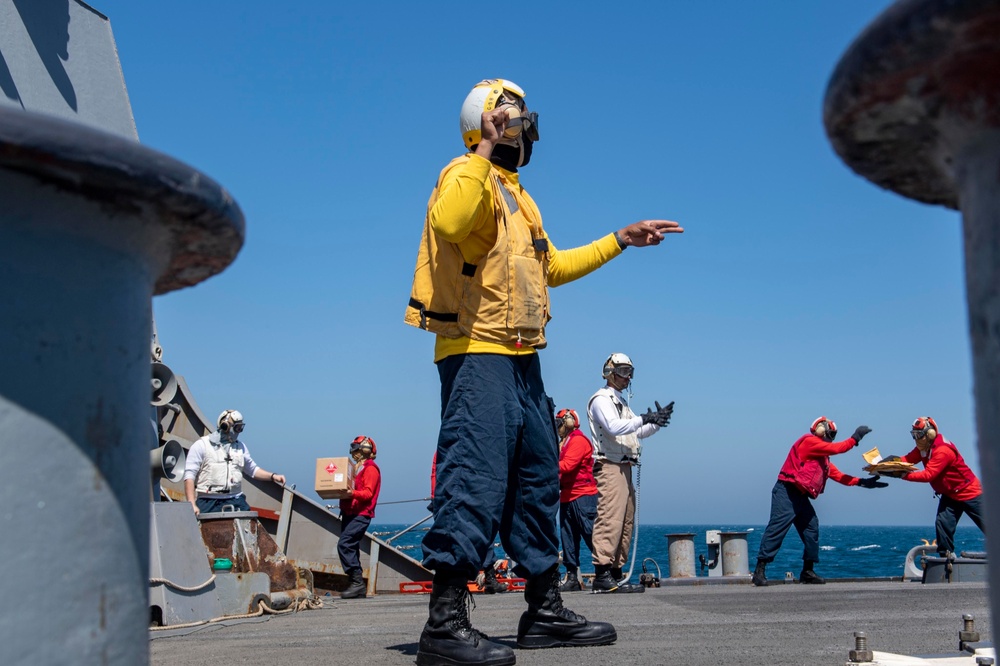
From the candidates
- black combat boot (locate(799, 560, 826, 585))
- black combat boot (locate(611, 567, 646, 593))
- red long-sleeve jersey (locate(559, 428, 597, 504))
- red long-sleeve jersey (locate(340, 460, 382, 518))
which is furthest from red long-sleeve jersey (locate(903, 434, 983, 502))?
red long-sleeve jersey (locate(340, 460, 382, 518))

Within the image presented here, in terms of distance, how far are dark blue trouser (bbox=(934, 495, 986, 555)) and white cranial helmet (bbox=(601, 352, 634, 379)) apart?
4538 millimetres

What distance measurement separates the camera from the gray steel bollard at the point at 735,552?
1217cm

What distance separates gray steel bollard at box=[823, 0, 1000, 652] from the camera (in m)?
0.91

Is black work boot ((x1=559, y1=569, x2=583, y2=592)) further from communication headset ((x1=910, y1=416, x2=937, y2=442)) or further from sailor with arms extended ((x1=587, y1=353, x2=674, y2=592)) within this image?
communication headset ((x1=910, y1=416, x2=937, y2=442))

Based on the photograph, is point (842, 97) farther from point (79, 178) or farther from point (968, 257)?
point (79, 178)

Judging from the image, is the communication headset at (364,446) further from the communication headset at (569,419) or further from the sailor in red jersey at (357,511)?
the communication headset at (569,419)

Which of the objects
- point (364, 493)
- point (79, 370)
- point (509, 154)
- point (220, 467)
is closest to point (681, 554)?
point (364, 493)

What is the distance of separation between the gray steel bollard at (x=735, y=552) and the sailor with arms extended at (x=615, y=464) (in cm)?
415

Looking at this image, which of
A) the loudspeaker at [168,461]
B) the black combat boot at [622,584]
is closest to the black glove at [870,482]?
the black combat boot at [622,584]

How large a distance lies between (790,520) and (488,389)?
7.49 m

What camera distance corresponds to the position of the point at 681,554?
11.9 metres

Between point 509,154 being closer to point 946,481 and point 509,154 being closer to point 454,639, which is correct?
point 454,639

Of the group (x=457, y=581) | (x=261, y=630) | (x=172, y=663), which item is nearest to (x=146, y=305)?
(x=457, y=581)

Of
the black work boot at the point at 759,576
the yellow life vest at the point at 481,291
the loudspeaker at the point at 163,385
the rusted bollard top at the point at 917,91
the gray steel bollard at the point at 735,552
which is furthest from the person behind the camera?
the gray steel bollard at the point at 735,552
